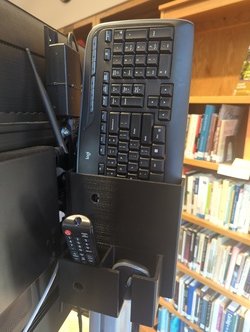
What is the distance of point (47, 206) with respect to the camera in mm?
365

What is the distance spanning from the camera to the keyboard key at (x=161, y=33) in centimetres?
36

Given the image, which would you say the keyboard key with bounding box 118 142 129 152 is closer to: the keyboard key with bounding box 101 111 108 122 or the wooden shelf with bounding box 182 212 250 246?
the keyboard key with bounding box 101 111 108 122

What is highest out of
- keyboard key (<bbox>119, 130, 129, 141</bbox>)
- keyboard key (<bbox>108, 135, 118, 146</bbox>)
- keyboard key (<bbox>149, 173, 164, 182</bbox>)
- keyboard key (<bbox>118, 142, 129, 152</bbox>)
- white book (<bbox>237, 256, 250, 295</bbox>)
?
keyboard key (<bbox>119, 130, 129, 141</bbox>)

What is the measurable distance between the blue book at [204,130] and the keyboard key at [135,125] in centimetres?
75

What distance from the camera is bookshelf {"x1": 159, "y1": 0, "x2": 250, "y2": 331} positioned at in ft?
3.00

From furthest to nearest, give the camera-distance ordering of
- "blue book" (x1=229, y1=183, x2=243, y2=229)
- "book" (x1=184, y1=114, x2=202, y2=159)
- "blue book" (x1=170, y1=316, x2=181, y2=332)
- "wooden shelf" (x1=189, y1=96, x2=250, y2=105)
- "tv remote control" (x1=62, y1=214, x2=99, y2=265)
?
1. "blue book" (x1=170, y1=316, x2=181, y2=332)
2. "book" (x1=184, y1=114, x2=202, y2=159)
3. "blue book" (x1=229, y1=183, x2=243, y2=229)
4. "wooden shelf" (x1=189, y1=96, x2=250, y2=105)
5. "tv remote control" (x1=62, y1=214, x2=99, y2=265)

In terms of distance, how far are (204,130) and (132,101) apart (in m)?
0.76

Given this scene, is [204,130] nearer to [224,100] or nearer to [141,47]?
[224,100]

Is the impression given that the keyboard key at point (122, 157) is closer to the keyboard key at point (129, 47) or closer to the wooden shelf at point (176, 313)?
the keyboard key at point (129, 47)

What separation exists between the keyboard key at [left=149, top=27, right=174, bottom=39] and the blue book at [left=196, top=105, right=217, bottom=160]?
735mm

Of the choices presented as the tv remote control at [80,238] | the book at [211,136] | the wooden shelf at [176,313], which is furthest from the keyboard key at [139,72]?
the wooden shelf at [176,313]

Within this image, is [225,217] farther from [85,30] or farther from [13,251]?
[85,30]

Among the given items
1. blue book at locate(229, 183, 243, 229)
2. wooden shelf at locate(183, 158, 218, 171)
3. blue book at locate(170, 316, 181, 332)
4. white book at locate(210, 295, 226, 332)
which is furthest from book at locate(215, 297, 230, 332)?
wooden shelf at locate(183, 158, 218, 171)

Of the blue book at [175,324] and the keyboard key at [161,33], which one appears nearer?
the keyboard key at [161,33]
